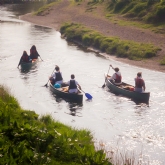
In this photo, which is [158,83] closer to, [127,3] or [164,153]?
[164,153]

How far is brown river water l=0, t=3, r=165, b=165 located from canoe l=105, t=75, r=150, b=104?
13.9 inches

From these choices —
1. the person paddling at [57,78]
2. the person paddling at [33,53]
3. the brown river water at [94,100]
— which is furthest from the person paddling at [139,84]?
the person paddling at [33,53]

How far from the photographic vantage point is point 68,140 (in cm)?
1057

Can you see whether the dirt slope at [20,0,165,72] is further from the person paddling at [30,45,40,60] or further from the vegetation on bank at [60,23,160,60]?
the person paddling at [30,45,40,60]

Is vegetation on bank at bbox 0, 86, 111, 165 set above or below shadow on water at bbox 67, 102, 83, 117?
above

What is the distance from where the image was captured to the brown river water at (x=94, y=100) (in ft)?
52.3

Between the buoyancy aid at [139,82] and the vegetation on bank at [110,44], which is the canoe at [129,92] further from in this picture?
the vegetation on bank at [110,44]

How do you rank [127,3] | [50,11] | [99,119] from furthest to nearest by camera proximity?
[50,11]
[127,3]
[99,119]

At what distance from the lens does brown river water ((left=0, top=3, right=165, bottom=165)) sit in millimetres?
15953

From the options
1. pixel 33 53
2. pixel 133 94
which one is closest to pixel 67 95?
pixel 133 94

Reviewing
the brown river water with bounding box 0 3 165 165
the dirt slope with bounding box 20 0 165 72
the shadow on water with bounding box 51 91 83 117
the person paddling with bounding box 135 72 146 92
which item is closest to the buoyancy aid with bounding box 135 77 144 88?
the person paddling with bounding box 135 72 146 92

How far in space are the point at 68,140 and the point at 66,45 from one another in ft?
98.3

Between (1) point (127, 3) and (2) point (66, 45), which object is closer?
(2) point (66, 45)

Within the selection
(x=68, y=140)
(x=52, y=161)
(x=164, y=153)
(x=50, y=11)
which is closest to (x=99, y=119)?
(x=164, y=153)
